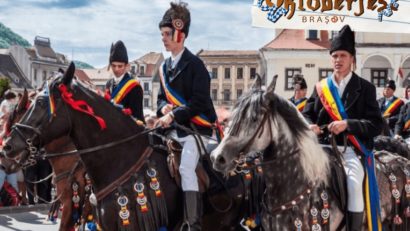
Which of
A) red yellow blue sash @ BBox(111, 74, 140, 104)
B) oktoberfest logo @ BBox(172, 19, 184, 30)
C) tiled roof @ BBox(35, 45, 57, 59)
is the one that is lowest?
red yellow blue sash @ BBox(111, 74, 140, 104)

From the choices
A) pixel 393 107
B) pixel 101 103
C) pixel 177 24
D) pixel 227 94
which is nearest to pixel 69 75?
pixel 101 103

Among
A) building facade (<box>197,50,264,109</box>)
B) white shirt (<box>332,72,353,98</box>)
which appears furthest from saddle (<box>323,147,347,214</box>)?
building facade (<box>197,50,264,109</box>)

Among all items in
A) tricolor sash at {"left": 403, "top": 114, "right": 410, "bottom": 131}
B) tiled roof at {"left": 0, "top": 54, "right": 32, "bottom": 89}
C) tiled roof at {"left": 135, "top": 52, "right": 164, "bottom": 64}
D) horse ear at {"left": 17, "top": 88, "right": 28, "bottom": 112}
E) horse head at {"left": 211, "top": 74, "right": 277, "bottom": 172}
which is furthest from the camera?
tiled roof at {"left": 135, "top": 52, "right": 164, "bottom": 64}

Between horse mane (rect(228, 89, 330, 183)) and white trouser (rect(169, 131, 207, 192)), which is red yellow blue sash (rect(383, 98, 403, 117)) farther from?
horse mane (rect(228, 89, 330, 183))

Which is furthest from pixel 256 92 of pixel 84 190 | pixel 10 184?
pixel 10 184

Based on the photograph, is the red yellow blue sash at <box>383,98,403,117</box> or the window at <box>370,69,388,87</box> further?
the window at <box>370,69,388,87</box>

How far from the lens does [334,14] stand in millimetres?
6672

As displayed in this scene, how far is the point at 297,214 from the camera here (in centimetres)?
541

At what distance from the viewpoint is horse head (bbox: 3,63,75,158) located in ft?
18.3

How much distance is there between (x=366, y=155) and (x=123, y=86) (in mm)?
3064

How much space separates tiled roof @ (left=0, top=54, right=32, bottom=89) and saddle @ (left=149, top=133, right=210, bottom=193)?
77.6 meters

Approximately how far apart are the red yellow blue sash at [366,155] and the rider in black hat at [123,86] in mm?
2379

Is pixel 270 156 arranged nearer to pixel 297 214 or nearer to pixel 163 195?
pixel 297 214

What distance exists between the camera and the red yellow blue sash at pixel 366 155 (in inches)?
231
